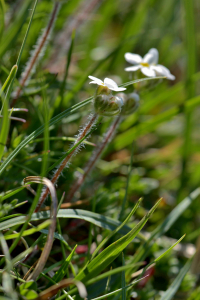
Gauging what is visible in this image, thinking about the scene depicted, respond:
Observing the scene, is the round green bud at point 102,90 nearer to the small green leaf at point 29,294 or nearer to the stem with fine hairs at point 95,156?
the stem with fine hairs at point 95,156

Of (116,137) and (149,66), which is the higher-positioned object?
(149,66)

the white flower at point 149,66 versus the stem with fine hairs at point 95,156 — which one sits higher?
the white flower at point 149,66

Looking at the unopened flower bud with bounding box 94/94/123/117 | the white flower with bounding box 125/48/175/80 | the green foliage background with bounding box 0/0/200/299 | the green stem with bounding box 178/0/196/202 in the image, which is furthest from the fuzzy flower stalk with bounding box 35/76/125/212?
the green stem with bounding box 178/0/196/202

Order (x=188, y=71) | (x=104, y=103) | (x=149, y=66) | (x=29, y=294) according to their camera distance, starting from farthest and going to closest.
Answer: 1. (x=188, y=71)
2. (x=149, y=66)
3. (x=104, y=103)
4. (x=29, y=294)

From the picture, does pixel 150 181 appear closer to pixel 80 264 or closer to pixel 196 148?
pixel 196 148

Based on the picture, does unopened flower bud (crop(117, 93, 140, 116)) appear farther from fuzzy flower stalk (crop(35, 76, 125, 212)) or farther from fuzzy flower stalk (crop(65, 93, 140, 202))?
fuzzy flower stalk (crop(35, 76, 125, 212))

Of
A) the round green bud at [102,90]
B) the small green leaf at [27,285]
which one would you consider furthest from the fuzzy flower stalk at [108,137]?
the small green leaf at [27,285]

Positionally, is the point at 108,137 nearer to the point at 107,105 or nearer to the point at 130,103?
the point at 130,103

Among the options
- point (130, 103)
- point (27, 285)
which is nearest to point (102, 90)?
point (130, 103)
